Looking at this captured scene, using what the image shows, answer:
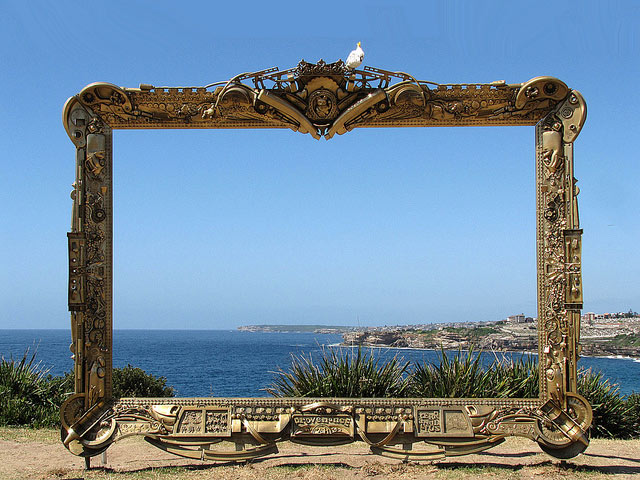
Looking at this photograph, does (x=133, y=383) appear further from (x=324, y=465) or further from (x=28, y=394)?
(x=324, y=465)

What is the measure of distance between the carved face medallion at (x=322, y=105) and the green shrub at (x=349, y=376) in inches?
131

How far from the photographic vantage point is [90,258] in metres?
6.23

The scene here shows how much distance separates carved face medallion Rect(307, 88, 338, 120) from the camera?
6230 millimetres

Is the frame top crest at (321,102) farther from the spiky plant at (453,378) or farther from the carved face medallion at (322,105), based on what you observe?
the spiky plant at (453,378)

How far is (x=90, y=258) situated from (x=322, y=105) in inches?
120

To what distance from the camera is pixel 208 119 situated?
6.28 metres

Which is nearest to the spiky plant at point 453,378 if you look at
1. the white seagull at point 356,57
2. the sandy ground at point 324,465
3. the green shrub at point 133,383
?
the sandy ground at point 324,465

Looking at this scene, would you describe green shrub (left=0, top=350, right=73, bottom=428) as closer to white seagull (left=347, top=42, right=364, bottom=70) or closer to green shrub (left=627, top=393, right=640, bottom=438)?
white seagull (left=347, top=42, right=364, bottom=70)

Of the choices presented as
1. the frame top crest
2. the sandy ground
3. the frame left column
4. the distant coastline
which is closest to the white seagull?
the frame top crest

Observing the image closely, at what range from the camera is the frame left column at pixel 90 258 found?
6148 millimetres

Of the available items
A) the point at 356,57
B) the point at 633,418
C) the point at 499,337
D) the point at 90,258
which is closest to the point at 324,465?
the point at 90,258

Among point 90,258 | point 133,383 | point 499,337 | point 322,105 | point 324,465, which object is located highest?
point 322,105

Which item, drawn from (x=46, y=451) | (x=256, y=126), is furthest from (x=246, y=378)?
(x=256, y=126)

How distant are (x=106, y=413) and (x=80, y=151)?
9.35 ft
